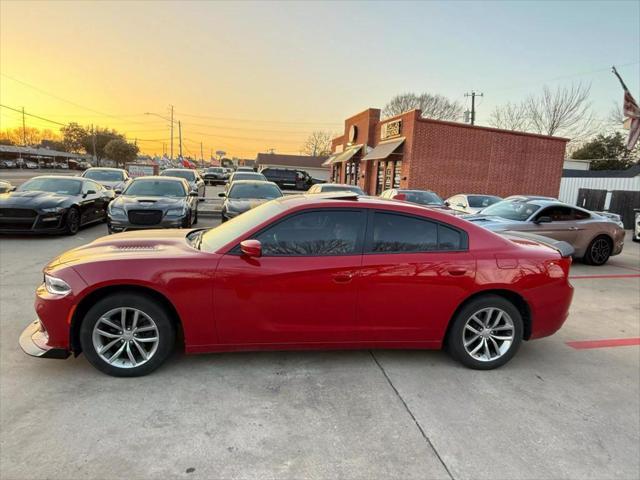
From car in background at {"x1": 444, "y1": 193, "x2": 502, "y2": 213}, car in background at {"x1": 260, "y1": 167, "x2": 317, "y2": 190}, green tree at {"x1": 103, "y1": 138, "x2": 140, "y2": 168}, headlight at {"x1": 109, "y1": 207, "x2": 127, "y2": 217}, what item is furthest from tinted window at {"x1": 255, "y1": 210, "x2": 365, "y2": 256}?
green tree at {"x1": 103, "y1": 138, "x2": 140, "y2": 168}

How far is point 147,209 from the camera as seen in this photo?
8.39m

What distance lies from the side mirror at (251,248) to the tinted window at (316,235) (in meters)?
0.12

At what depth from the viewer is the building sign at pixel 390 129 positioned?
23859 mm

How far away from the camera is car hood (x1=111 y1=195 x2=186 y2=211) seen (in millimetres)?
8438

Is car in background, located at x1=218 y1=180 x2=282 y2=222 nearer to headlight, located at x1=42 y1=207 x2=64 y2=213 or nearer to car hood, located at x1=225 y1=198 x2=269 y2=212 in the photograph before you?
car hood, located at x1=225 y1=198 x2=269 y2=212

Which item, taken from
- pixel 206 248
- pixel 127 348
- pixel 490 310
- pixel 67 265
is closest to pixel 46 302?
pixel 67 265

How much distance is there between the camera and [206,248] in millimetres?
3465

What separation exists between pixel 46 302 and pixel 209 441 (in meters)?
1.76

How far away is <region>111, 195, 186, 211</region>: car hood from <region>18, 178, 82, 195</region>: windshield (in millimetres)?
2157

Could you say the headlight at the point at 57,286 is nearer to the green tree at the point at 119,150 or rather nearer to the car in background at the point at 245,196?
the car in background at the point at 245,196

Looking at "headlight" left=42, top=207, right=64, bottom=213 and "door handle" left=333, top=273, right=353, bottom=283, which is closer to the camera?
"door handle" left=333, top=273, right=353, bottom=283

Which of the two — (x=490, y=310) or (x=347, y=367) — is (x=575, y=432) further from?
(x=347, y=367)

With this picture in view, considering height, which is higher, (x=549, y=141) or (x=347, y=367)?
(x=549, y=141)

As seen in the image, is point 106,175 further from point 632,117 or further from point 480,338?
point 632,117
